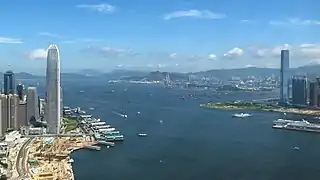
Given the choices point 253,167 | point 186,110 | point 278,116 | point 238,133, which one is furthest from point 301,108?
point 253,167

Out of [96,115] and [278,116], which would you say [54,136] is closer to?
[96,115]

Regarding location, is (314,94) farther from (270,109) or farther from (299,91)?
(270,109)

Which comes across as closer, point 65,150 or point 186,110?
point 65,150

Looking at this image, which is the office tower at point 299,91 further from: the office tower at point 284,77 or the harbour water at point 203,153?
the harbour water at point 203,153

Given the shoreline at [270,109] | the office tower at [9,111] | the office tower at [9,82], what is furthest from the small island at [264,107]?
the office tower at [9,111]

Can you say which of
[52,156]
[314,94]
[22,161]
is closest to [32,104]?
[52,156]

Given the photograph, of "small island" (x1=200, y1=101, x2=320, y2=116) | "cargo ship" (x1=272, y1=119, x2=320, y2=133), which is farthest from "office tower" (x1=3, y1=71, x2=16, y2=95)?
"cargo ship" (x1=272, y1=119, x2=320, y2=133)

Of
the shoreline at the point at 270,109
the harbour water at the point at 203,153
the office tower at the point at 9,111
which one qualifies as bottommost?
the harbour water at the point at 203,153
